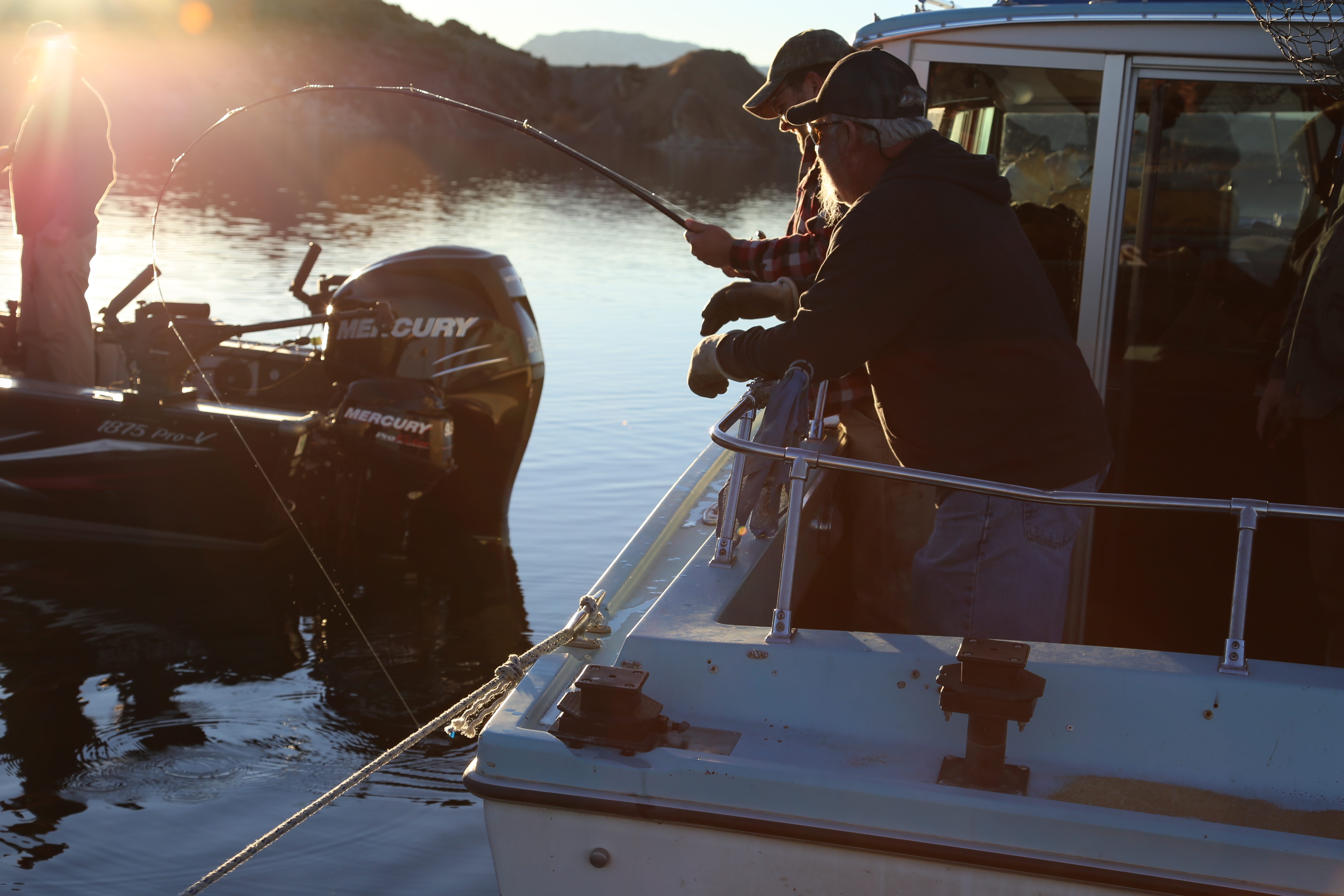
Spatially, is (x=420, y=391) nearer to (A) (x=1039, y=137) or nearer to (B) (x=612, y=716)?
(A) (x=1039, y=137)

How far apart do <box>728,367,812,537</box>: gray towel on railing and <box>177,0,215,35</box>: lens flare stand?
92.1 meters

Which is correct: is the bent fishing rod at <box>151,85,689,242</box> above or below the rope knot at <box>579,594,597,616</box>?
above

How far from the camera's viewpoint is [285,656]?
5.61 meters

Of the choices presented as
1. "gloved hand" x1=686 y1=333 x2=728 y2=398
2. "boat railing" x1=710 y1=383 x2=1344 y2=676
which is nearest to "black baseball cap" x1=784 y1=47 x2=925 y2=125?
"gloved hand" x1=686 y1=333 x2=728 y2=398

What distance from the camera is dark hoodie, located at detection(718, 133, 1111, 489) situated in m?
2.38

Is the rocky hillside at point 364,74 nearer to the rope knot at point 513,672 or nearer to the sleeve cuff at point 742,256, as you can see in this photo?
the sleeve cuff at point 742,256

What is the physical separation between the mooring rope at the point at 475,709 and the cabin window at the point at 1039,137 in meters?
2.18

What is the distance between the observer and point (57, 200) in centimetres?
695

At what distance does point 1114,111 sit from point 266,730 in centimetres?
390

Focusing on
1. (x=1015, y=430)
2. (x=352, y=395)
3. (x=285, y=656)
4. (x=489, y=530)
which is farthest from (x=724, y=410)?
(x=1015, y=430)

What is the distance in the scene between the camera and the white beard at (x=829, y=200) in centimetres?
272

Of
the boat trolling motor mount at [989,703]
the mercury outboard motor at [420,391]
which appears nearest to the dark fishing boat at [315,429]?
the mercury outboard motor at [420,391]

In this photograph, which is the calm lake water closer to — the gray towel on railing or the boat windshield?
the gray towel on railing

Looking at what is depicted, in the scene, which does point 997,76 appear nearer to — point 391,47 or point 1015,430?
point 1015,430
